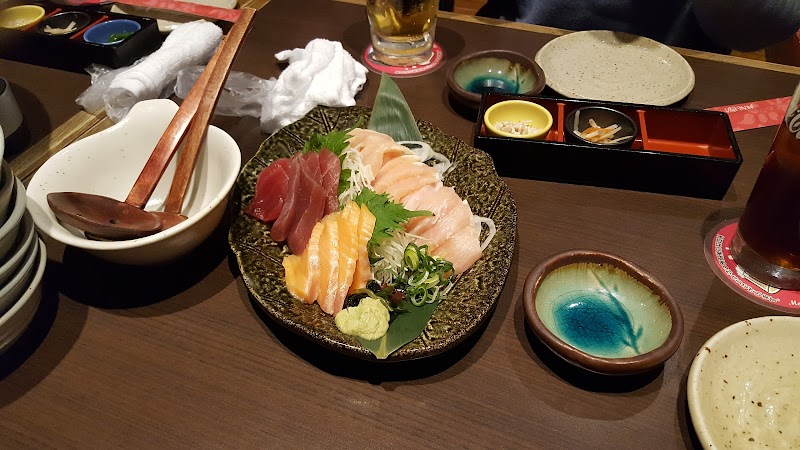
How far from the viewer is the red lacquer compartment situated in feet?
5.53

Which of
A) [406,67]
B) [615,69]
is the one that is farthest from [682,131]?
[406,67]

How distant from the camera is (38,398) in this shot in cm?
114

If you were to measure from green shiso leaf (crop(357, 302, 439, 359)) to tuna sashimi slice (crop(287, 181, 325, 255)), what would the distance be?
31 cm

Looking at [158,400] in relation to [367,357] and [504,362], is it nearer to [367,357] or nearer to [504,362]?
[367,357]

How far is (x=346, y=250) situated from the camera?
127 centimetres

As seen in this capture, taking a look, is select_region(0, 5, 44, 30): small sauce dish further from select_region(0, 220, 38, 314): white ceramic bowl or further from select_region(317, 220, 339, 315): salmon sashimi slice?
select_region(317, 220, 339, 315): salmon sashimi slice

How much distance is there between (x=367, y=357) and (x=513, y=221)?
53 cm

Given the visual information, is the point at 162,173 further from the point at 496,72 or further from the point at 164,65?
the point at 496,72

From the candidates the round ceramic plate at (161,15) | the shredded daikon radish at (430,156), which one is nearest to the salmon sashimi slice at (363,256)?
the shredded daikon radish at (430,156)

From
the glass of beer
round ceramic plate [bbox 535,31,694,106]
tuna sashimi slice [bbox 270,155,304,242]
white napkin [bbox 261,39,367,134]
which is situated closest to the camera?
tuna sashimi slice [bbox 270,155,304,242]

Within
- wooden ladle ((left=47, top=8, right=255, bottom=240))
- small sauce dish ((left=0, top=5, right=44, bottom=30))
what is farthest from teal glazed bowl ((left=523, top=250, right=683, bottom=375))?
small sauce dish ((left=0, top=5, right=44, bottom=30))

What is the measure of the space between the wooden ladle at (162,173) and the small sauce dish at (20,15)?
1313 millimetres

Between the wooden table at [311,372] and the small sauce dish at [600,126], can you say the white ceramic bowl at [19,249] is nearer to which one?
the wooden table at [311,372]

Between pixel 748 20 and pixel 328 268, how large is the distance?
74.5 inches
